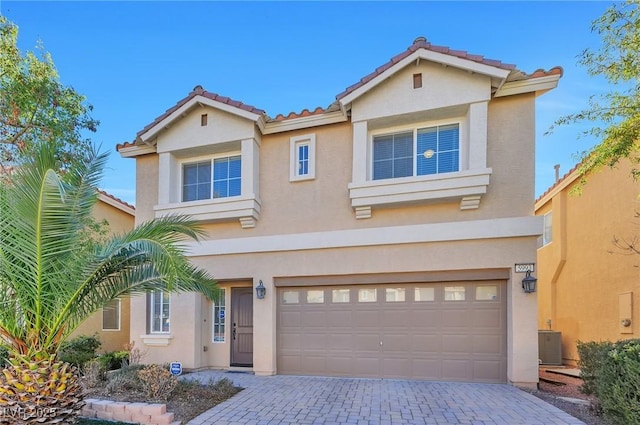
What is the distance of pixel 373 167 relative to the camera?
31.1 ft

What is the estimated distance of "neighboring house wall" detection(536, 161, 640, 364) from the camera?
386 inches

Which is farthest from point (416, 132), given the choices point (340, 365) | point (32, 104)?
point (32, 104)

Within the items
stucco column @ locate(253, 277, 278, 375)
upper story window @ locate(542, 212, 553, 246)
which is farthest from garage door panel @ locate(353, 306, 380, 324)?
upper story window @ locate(542, 212, 553, 246)

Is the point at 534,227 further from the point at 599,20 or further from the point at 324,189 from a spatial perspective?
the point at 324,189

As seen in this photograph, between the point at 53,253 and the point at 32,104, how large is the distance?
7.21 meters

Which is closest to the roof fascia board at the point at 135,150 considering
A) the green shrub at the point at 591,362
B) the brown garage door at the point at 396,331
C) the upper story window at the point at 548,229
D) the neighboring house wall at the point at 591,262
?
the brown garage door at the point at 396,331

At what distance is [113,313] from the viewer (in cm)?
1394

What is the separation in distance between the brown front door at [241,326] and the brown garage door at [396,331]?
1.14m

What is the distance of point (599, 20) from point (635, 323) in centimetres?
757

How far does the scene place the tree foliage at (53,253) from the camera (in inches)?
184

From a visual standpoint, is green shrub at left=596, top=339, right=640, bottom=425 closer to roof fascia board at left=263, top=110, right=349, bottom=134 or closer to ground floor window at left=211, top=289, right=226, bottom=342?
roof fascia board at left=263, top=110, right=349, bottom=134

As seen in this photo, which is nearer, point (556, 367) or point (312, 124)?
Result: point (312, 124)

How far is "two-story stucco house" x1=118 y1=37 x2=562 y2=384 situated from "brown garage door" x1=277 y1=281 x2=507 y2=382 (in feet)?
0.11

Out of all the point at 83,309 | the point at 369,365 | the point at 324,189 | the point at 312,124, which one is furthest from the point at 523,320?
the point at 83,309
